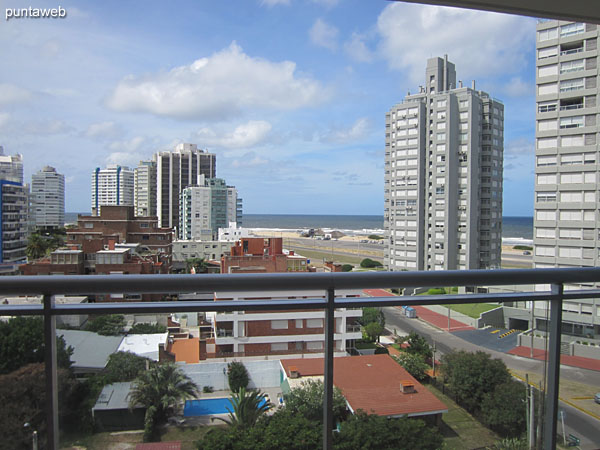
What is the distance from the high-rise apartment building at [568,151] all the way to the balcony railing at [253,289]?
15846 millimetres

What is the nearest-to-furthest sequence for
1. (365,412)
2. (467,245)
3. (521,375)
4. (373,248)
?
(365,412) < (521,375) < (467,245) < (373,248)

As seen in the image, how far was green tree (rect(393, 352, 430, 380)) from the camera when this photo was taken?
129 cm

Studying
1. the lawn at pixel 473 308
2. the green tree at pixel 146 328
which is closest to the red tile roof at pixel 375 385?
the lawn at pixel 473 308

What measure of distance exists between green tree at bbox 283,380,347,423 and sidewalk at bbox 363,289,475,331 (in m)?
0.30

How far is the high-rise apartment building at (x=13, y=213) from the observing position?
25.3 m

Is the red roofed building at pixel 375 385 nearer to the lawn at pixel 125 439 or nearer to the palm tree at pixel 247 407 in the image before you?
the palm tree at pixel 247 407

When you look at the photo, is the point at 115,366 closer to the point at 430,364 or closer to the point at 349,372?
the point at 349,372

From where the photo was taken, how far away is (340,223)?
69.9m

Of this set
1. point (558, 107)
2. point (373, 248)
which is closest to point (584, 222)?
point (558, 107)

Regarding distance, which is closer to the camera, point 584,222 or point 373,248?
point 584,222

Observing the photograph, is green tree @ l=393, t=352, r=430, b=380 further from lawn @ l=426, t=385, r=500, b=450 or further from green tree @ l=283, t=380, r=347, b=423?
green tree @ l=283, t=380, r=347, b=423

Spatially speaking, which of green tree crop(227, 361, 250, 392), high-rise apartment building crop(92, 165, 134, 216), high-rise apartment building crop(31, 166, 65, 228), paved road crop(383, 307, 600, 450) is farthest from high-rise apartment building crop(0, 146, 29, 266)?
paved road crop(383, 307, 600, 450)

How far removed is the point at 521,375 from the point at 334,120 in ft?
78.5

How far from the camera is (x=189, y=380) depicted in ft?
3.83
